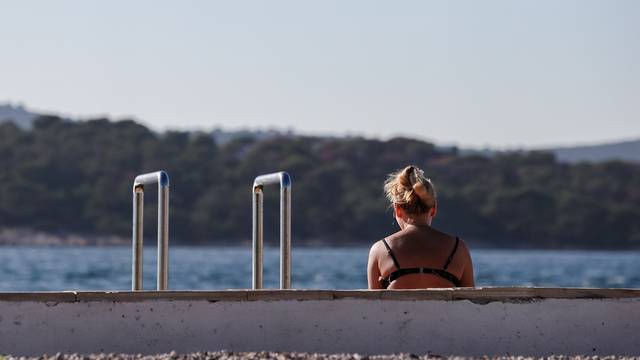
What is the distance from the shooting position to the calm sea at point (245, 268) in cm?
4653

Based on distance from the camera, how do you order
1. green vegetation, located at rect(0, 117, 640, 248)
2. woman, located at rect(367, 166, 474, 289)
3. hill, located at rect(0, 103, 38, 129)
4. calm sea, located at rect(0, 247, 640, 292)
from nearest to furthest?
woman, located at rect(367, 166, 474, 289), calm sea, located at rect(0, 247, 640, 292), green vegetation, located at rect(0, 117, 640, 248), hill, located at rect(0, 103, 38, 129)

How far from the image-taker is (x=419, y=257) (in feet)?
18.7

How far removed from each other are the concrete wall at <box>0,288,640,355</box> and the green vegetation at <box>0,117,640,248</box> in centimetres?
6666

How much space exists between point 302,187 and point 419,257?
243ft

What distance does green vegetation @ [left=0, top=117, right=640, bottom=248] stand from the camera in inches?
3014

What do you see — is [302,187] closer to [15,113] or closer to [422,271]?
[15,113]

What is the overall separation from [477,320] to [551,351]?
0.99ft

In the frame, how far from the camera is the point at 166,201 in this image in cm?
621

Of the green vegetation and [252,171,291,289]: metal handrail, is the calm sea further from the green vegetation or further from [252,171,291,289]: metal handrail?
[252,171,291,289]: metal handrail

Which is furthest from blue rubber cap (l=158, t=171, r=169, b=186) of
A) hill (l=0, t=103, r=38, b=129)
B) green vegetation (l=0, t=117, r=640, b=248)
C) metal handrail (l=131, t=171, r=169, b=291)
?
hill (l=0, t=103, r=38, b=129)

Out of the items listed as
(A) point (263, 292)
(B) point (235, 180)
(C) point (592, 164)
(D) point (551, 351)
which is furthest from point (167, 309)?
(C) point (592, 164)

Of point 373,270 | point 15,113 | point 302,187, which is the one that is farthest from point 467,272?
point 15,113

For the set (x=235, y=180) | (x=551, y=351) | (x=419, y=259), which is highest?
(x=235, y=180)

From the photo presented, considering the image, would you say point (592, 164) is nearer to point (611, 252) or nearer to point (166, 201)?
point (611, 252)
